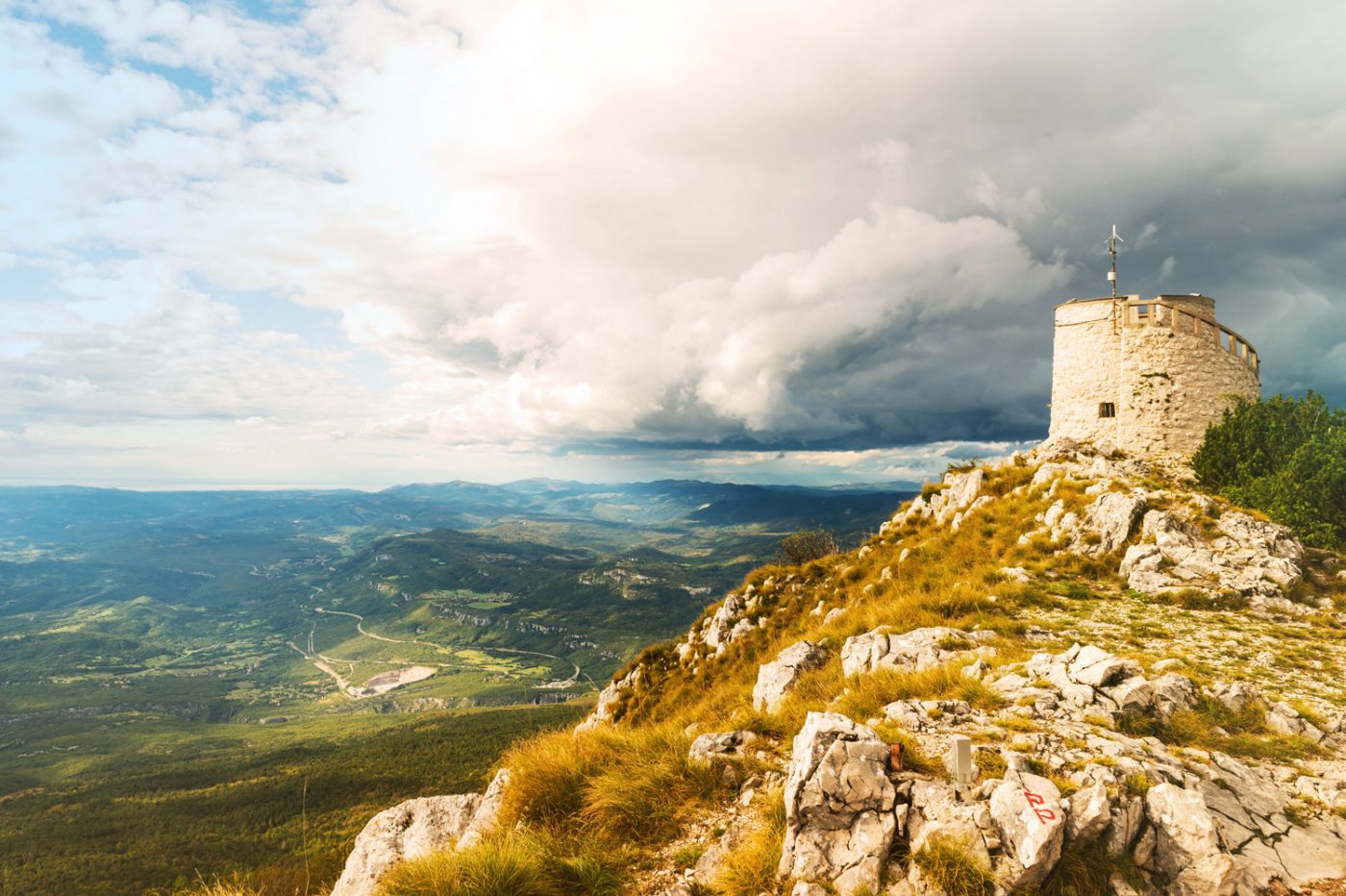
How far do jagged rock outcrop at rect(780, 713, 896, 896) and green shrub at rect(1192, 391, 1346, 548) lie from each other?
73.6 ft

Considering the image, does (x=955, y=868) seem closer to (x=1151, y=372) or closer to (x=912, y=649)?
(x=912, y=649)

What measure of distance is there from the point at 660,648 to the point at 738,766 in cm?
2771

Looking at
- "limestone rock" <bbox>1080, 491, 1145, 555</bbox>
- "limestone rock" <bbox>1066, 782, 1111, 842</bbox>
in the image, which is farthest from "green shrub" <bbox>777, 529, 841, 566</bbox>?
"limestone rock" <bbox>1066, 782, 1111, 842</bbox>

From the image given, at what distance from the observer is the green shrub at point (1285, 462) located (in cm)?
1920

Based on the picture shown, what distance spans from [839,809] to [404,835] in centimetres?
994

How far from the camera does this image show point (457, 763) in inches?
4262

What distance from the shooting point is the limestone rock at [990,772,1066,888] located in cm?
591

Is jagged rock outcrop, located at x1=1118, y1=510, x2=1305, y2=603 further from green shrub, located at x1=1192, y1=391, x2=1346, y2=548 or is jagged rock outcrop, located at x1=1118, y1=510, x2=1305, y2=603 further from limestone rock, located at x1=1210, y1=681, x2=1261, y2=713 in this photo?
limestone rock, located at x1=1210, y1=681, x2=1261, y2=713

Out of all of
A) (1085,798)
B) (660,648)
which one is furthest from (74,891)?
(1085,798)

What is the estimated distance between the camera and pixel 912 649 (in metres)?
13.3

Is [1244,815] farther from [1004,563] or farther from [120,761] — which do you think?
[120,761]

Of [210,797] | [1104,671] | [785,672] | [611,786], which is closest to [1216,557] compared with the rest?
[1104,671]

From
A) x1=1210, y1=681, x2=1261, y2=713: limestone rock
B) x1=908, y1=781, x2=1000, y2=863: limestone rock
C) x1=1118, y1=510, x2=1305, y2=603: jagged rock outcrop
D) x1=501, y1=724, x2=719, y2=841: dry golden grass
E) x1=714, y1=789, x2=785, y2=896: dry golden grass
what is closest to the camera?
x1=908, y1=781, x2=1000, y2=863: limestone rock

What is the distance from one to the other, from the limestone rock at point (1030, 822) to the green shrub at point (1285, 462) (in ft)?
69.3
